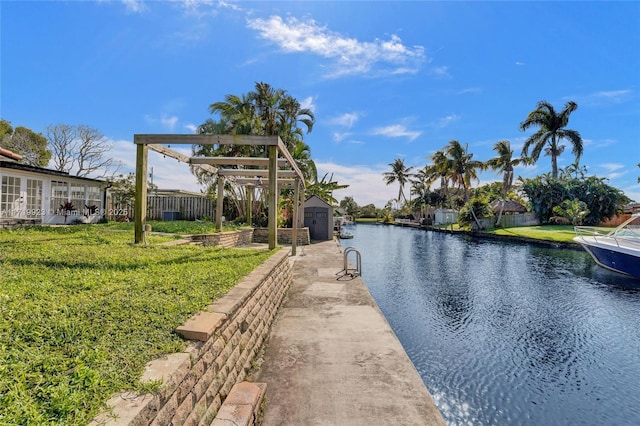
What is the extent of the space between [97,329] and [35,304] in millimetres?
812

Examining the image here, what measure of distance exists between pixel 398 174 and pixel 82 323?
5975cm

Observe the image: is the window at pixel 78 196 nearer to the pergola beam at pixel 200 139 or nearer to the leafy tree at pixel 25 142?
the pergola beam at pixel 200 139

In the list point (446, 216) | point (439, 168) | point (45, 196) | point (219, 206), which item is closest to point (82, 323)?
point (219, 206)

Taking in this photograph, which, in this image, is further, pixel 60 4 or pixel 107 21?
pixel 107 21

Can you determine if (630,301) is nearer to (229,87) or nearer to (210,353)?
(210,353)

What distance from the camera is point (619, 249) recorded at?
480 inches

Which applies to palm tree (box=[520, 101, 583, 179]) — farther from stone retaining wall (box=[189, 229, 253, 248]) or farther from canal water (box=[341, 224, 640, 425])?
stone retaining wall (box=[189, 229, 253, 248])

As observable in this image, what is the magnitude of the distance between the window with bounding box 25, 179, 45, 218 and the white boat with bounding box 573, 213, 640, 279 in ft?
77.0

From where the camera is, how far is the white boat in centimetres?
1190

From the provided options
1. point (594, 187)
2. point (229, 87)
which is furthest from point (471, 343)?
point (594, 187)

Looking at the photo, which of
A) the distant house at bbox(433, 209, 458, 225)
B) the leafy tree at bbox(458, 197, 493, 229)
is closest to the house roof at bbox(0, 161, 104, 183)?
the leafy tree at bbox(458, 197, 493, 229)

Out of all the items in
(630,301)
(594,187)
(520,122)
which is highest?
(520,122)

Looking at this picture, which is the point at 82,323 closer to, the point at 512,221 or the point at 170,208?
the point at 170,208

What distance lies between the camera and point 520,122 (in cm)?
3569
